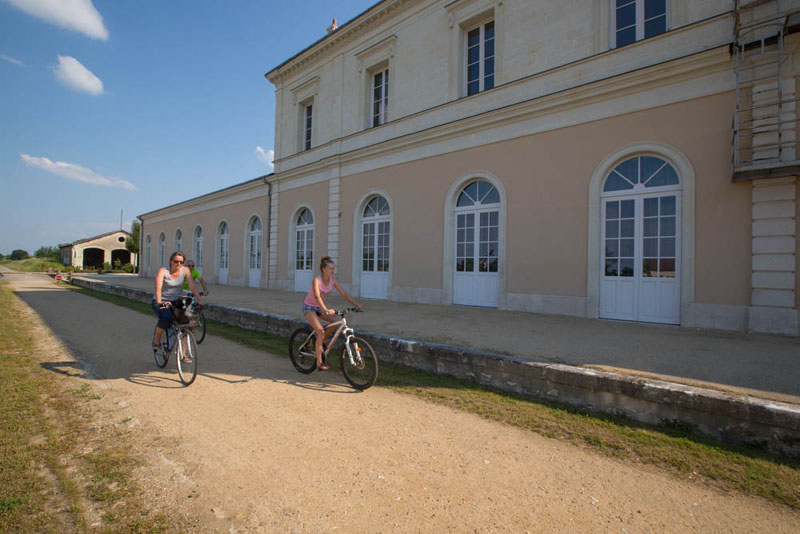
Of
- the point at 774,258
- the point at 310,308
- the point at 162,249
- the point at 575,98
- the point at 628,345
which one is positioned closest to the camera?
the point at 310,308

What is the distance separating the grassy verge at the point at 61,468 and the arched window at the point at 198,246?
19869 millimetres

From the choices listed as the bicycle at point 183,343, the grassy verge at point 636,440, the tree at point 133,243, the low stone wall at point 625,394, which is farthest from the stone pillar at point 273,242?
the tree at point 133,243

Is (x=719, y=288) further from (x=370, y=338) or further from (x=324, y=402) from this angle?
(x=324, y=402)

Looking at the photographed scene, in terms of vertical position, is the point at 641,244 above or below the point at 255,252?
below

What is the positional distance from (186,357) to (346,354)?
1.94m

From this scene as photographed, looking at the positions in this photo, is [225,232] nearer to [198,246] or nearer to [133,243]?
[198,246]

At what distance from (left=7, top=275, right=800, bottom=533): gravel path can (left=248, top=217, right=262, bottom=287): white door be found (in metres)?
14.2

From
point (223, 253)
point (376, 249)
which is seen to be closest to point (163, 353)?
point (376, 249)

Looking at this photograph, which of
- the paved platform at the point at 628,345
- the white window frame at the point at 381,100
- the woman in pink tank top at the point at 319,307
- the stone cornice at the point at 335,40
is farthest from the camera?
the white window frame at the point at 381,100

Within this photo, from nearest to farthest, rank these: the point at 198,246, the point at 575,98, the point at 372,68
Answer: the point at 575,98 → the point at 372,68 → the point at 198,246

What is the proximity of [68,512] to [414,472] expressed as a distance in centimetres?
202

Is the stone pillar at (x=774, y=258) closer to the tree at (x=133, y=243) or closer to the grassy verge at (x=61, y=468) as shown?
the grassy verge at (x=61, y=468)

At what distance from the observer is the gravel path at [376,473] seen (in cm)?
215

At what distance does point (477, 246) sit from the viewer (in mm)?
9867
